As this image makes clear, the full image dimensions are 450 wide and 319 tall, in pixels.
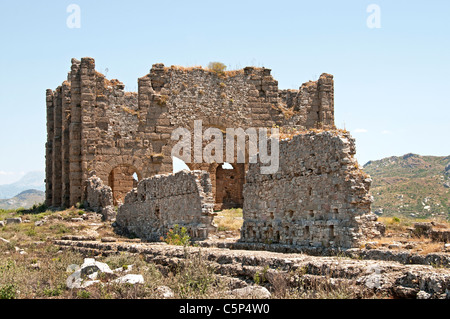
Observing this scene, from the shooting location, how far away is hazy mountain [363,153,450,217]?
4038 cm

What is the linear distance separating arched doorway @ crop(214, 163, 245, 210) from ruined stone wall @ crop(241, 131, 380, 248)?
56.5ft

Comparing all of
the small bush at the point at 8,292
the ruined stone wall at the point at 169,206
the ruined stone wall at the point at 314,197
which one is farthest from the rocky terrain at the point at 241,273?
the ruined stone wall at the point at 169,206

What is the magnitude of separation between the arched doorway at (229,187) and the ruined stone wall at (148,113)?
301 centimetres

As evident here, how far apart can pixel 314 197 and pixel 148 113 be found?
57.6ft

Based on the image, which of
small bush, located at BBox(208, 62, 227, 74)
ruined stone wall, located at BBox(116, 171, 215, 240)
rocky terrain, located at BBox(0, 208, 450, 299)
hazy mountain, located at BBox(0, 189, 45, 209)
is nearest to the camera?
rocky terrain, located at BBox(0, 208, 450, 299)

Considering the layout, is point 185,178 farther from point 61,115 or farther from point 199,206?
point 61,115

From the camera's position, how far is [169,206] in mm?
18750

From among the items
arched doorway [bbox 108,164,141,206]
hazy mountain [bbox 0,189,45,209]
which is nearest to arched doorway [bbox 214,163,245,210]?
arched doorway [bbox 108,164,141,206]

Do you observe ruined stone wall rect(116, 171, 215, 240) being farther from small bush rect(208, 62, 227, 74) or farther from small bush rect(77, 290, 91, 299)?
small bush rect(208, 62, 227, 74)

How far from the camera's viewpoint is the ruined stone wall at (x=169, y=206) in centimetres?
1653

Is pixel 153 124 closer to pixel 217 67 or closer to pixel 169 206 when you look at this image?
pixel 217 67

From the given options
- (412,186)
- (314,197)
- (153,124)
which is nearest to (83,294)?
(314,197)

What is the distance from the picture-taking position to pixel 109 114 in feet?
93.4
